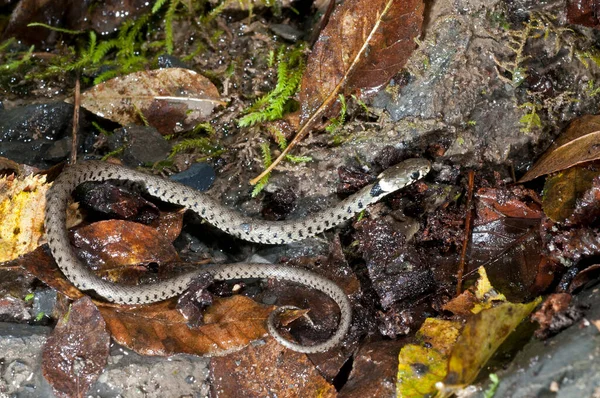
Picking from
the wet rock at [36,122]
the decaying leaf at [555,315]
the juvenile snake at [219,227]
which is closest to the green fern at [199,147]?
the juvenile snake at [219,227]

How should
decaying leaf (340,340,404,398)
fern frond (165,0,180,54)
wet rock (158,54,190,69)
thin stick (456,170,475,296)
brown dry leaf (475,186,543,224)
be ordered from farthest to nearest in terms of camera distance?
fern frond (165,0,180,54)
wet rock (158,54,190,69)
brown dry leaf (475,186,543,224)
thin stick (456,170,475,296)
decaying leaf (340,340,404,398)

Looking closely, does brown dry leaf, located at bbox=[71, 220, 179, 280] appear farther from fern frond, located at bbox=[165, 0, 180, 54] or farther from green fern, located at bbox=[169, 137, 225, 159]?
fern frond, located at bbox=[165, 0, 180, 54]

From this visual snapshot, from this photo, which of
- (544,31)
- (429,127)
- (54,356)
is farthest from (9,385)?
(544,31)

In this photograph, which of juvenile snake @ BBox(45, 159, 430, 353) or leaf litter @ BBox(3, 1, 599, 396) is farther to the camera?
juvenile snake @ BBox(45, 159, 430, 353)

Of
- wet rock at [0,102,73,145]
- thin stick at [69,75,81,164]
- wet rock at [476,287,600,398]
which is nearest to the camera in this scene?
wet rock at [476,287,600,398]

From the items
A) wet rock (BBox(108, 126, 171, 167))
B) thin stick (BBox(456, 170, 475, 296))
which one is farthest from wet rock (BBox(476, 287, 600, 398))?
wet rock (BBox(108, 126, 171, 167))

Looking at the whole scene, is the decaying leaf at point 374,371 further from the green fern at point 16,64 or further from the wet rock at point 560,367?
the green fern at point 16,64
